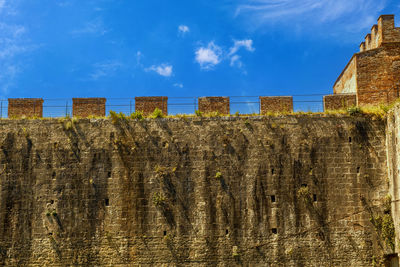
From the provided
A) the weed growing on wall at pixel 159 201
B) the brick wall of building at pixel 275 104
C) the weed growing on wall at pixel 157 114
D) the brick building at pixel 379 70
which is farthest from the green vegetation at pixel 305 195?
the weed growing on wall at pixel 157 114

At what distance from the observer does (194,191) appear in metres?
16.0

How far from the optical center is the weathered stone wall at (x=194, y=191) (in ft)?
51.1

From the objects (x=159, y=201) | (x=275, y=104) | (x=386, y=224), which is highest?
(x=275, y=104)

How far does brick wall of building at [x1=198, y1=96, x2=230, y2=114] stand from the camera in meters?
17.3

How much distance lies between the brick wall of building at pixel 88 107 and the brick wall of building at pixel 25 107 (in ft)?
5.07

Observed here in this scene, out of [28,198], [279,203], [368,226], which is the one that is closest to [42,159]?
[28,198]

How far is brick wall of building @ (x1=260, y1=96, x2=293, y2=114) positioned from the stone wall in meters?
1.49

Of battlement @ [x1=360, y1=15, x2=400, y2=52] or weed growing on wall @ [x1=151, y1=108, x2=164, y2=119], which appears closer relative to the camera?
weed growing on wall @ [x1=151, y1=108, x2=164, y2=119]

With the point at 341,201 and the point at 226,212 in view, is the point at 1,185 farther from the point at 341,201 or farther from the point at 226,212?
the point at 341,201

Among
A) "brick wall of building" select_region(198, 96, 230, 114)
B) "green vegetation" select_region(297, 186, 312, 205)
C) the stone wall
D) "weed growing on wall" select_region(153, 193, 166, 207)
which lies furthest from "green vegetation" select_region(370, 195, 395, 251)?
"weed growing on wall" select_region(153, 193, 166, 207)

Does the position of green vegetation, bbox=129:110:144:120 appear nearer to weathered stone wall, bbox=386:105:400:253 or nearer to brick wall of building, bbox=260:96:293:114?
brick wall of building, bbox=260:96:293:114

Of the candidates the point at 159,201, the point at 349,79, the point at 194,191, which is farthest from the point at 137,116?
the point at 349,79

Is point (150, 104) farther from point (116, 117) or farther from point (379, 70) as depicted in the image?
point (379, 70)

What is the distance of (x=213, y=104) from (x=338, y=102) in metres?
5.20
